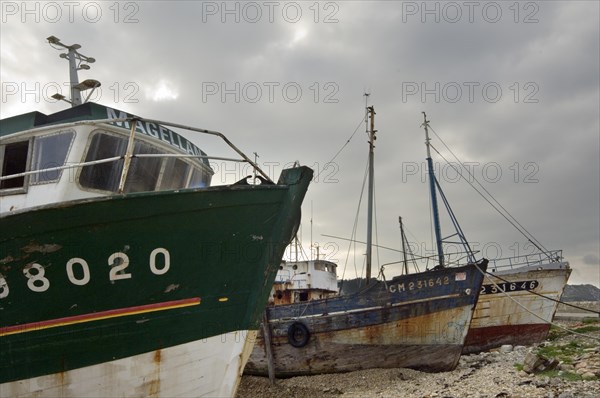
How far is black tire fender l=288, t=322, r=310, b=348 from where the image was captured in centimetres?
1559

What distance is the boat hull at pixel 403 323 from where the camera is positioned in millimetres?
14492

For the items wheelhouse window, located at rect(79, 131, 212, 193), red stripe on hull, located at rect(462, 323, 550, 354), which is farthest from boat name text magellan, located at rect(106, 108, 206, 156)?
red stripe on hull, located at rect(462, 323, 550, 354)

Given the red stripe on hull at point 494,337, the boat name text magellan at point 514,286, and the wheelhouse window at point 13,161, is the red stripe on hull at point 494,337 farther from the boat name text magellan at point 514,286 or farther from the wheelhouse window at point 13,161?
the wheelhouse window at point 13,161

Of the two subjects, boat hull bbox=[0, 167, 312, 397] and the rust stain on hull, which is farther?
the rust stain on hull

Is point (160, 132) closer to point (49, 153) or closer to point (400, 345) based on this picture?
point (49, 153)

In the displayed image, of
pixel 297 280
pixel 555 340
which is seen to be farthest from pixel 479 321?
pixel 297 280

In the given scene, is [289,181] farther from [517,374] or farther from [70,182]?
[517,374]

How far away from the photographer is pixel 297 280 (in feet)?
67.8

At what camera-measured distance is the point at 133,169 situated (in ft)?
21.7

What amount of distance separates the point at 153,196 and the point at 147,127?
172cm

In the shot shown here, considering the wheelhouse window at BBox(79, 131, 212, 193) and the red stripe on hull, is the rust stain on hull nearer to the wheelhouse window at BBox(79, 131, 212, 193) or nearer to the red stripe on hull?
the red stripe on hull

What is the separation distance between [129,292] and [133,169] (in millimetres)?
1937

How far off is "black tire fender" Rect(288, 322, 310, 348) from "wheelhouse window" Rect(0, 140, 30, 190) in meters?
11.1

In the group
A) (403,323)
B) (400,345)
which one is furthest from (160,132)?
(400,345)
